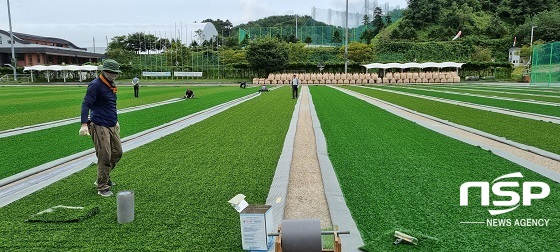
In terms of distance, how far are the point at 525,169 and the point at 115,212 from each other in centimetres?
577

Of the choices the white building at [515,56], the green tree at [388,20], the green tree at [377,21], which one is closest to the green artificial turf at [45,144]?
the white building at [515,56]

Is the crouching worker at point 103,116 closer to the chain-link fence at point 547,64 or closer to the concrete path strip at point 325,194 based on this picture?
the concrete path strip at point 325,194

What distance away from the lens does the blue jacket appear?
493 centimetres

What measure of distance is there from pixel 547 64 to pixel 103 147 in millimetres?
37689

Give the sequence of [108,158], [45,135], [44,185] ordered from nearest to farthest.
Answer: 1. [108,158]
2. [44,185]
3. [45,135]

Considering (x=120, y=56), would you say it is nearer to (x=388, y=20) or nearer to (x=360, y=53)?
(x=360, y=53)

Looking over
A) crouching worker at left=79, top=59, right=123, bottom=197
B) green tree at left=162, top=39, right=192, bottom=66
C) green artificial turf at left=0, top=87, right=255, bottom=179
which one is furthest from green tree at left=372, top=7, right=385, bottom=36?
crouching worker at left=79, top=59, right=123, bottom=197

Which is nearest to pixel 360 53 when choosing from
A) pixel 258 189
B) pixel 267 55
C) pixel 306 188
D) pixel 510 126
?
pixel 267 55

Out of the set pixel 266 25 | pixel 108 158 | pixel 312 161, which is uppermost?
pixel 266 25

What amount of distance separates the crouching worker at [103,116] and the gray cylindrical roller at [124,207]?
1.08 m

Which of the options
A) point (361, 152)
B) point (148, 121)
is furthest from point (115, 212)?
point (148, 121)

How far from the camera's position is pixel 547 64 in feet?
109

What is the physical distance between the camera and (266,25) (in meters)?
110

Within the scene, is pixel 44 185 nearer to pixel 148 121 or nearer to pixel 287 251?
pixel 287 251
